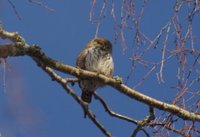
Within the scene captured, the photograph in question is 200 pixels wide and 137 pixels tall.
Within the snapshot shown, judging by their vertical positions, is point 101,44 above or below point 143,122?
above

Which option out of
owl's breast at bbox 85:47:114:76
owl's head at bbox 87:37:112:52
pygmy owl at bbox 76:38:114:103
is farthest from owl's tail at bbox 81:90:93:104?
owl's head at bbox 87:37:112:52

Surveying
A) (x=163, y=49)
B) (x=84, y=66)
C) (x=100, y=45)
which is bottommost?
(x=163, y=49)

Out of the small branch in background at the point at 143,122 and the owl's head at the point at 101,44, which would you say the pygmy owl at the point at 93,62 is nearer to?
the owl's head at the point at 101,44

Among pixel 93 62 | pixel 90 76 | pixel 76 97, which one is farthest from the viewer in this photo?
pixel 93 62

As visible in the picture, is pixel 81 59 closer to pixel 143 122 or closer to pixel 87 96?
pixel 87 96

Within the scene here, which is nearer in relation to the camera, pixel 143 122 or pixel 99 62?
pixel 143 122

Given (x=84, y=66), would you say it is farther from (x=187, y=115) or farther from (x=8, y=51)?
(x=8, y=51)

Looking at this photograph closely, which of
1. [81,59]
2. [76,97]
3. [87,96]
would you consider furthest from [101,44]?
[76,97]

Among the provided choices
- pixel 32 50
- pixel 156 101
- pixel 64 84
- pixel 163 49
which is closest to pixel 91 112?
pixel 64 84

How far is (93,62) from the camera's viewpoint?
4832 mm

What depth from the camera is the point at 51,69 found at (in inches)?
131

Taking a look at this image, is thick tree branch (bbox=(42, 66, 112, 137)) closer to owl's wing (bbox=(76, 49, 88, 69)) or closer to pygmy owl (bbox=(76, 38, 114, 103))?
pygmy owl (bbox=(76, 38, 114, 103))

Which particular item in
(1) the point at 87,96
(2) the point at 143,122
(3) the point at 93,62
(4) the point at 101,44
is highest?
(4) the point at 101,44

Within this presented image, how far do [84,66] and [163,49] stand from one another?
215cm
